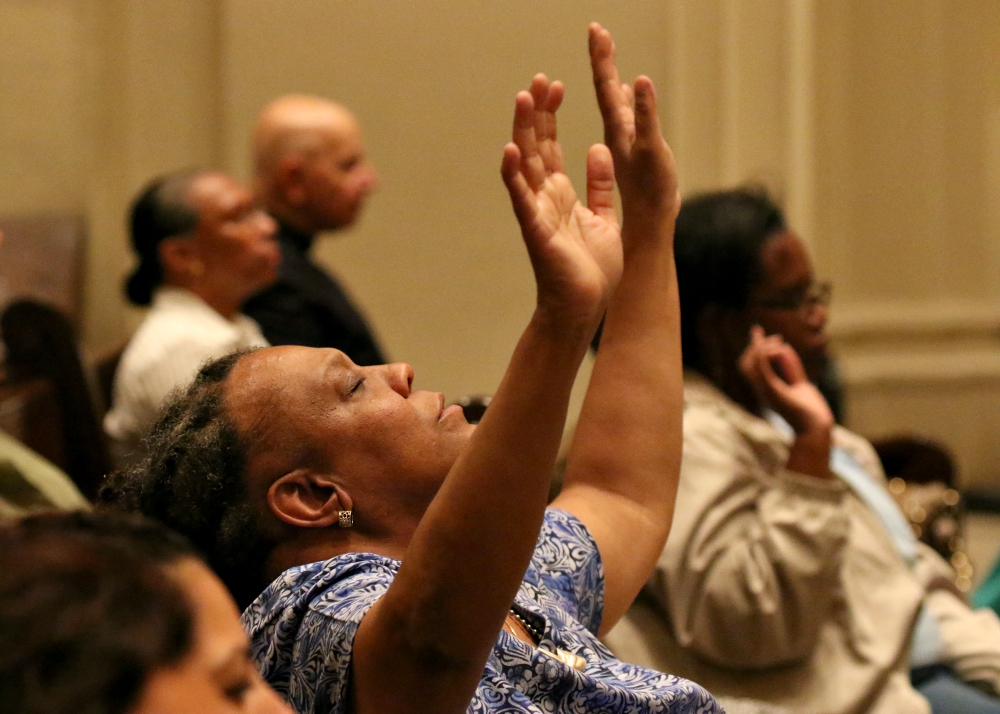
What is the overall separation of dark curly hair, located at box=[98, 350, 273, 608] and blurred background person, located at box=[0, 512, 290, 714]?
0.35 m

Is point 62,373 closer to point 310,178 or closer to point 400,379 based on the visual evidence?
point 310,178

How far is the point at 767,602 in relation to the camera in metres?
1.77

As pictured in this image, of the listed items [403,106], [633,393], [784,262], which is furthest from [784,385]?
[403,106]

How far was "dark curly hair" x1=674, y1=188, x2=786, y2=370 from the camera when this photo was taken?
216 centimetres

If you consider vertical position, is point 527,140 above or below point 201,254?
above

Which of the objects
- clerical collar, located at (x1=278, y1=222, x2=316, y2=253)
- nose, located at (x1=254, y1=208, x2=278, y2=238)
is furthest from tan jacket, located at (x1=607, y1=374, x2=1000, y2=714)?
clerical collar, located at (x1=278, y1=222, x2=316, y2=253)

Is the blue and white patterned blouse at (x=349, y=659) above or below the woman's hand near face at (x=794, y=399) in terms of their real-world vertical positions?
above

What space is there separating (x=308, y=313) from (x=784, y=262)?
1351 millimetres

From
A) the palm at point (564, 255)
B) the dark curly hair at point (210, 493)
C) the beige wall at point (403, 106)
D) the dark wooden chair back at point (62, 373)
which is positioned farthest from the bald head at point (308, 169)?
the palm at point (564, 255)

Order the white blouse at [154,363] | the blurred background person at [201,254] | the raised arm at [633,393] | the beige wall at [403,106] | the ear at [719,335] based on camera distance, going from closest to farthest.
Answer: the raised arm at [633,393]
the ear at [719,335]
the white blouse at [154,363]
the blurred background person at [201,254]
the beige wall at [403,106]

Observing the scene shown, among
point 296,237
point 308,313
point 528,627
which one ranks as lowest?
point 308,313

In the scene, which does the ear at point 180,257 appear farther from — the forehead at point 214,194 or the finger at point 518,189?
the finger at point 518,189

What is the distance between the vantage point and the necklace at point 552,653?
107 centimetres

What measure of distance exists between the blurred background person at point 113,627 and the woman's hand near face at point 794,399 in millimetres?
1358
